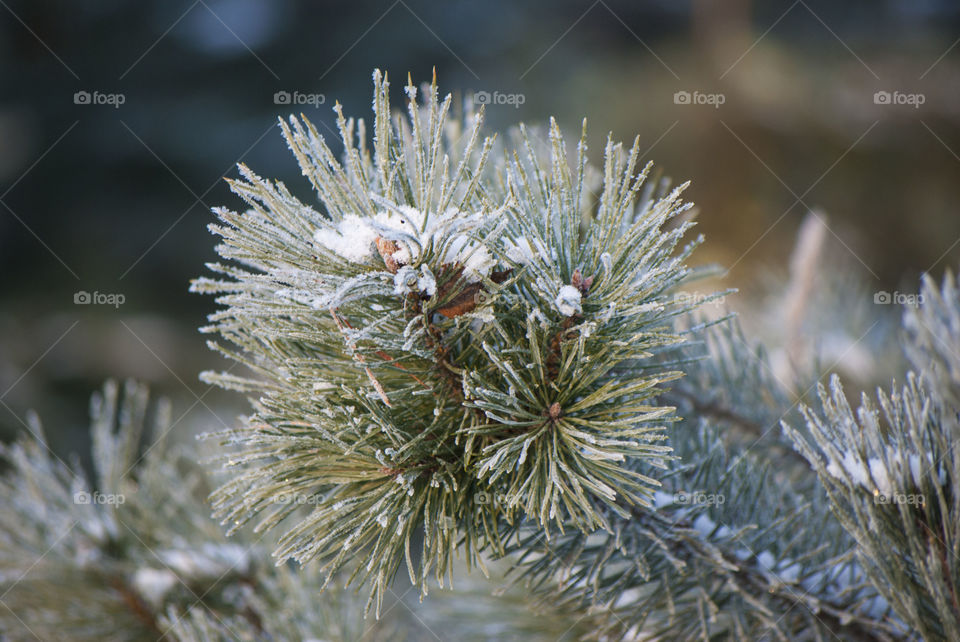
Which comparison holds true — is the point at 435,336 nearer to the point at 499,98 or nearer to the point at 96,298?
the point at 499,98

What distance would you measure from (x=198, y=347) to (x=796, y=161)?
3.24 metres

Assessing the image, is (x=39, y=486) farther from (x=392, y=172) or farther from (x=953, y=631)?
(x=953, y=631)

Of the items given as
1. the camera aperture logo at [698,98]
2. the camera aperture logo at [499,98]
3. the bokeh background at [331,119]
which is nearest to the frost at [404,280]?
the camera aperture logo at [499,98]

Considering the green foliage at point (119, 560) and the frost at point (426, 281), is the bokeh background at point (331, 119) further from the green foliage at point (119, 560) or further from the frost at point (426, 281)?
the frost at point (426, 281)

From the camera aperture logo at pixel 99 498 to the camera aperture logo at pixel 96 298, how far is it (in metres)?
2.62

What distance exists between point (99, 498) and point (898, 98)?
2792mm

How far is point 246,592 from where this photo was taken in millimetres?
781

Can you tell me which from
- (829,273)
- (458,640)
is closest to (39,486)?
(458,640)

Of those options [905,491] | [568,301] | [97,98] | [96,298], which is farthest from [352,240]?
[97,98]

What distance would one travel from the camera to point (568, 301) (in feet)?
1.36

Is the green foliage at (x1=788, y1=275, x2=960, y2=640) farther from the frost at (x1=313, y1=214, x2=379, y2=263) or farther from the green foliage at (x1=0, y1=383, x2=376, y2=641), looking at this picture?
the green foliage at (x1=0, y1=383, x2=376, y2=641)

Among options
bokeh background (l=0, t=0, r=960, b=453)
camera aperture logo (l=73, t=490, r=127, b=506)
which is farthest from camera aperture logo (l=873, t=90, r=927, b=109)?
camera aperture logo (l=73, t=490, r=127, b=506)

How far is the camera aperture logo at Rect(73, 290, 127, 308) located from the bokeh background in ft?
0.26

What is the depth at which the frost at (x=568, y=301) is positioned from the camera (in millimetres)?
413
